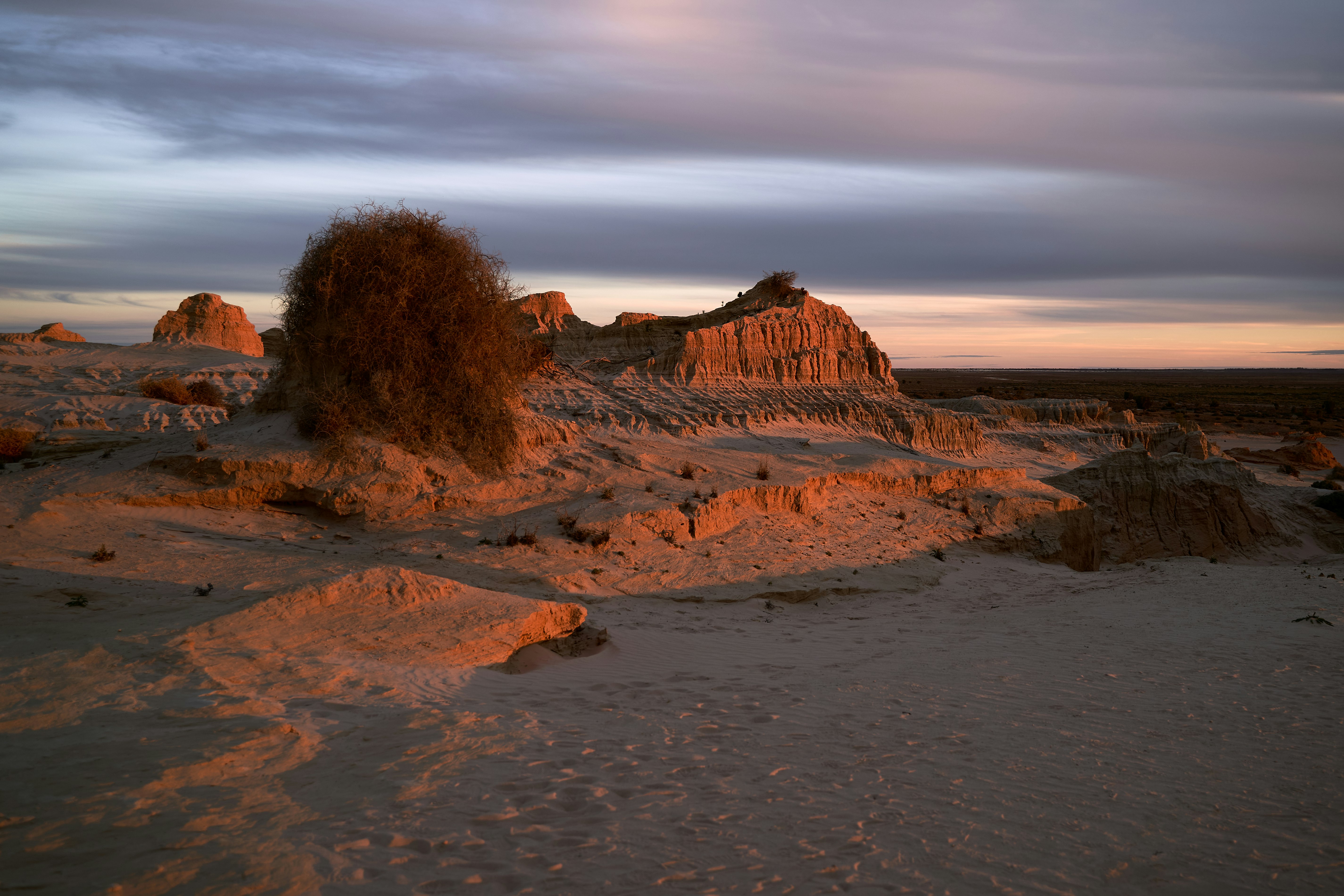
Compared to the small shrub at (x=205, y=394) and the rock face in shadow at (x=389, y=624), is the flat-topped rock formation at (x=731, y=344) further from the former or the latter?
the rock face in shadow at (x=389, y=624)

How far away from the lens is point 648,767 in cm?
540

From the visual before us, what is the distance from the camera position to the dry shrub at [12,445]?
13.9 metres

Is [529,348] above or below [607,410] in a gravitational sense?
above

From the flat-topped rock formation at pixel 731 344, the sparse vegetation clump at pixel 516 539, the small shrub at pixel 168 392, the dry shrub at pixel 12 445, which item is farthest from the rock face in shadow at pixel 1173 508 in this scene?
the small shrub at pixel 168 392

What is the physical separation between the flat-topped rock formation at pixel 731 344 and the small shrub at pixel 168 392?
33.6ft

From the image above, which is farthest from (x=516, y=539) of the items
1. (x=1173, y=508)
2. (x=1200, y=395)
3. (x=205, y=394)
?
(x=1200, y=395)

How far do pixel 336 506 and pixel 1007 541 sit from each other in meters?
13.9

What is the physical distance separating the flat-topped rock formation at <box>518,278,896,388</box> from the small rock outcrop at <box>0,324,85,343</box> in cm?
1988

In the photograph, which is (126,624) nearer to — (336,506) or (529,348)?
(336,506)

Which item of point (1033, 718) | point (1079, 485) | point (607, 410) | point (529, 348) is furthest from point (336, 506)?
point (1079, 485)

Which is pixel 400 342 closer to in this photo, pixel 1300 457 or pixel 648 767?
pixel 648 767

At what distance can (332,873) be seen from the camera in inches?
147

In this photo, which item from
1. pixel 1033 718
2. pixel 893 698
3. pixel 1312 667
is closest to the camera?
pixel 1033 718

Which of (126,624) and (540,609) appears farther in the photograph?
(540,609)
